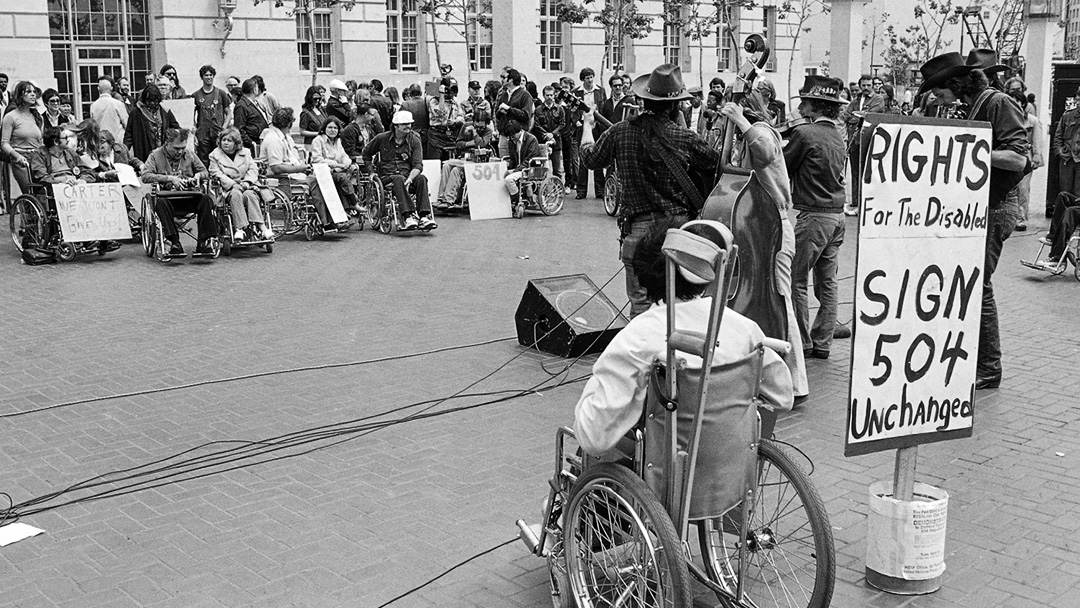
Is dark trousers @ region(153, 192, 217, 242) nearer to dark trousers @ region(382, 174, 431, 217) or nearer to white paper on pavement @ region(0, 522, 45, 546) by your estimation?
dark trousers @ region(382, 174, 431, 217)

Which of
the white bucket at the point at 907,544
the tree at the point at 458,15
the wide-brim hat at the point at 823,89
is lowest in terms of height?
the white bucket at the point at 907,544

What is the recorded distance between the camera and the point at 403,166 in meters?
15.8

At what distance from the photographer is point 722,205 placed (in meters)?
6.91

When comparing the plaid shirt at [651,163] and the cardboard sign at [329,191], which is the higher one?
the plaid shirt at [651,163]

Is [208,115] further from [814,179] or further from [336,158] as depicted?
[814,179]

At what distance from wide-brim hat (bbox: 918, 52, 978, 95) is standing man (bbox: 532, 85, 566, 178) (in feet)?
37.0

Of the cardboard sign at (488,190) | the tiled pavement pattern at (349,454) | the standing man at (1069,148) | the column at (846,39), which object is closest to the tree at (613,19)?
the column at (846,39)

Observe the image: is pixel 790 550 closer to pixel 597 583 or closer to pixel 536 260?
pixel 597 583

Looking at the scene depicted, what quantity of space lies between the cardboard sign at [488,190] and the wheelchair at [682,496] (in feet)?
41.5

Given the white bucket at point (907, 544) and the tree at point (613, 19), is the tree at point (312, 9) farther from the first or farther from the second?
the white bucket at point (907, 544)

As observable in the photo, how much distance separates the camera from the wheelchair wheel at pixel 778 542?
4.04 metres

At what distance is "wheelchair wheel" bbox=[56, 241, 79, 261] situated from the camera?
1288 centimetres

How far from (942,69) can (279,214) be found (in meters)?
10.3

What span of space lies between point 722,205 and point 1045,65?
1940 cm
